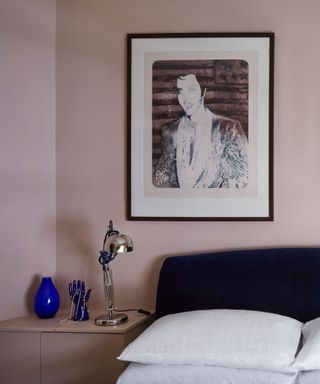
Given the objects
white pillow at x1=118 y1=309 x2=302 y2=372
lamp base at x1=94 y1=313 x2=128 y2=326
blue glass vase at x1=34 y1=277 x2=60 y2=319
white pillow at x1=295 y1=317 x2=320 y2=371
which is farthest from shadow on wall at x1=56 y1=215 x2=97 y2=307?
white pillow at x1=295 y1=317 x2=320 y2=371

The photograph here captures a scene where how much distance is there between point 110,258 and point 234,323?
2.43 ft

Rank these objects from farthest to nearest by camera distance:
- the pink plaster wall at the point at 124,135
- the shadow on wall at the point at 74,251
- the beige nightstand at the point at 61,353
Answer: the shadow on wall at the point at 74,251
the pink plaster wall at the point at 124,135
the beige nightstand at the point at 61,353

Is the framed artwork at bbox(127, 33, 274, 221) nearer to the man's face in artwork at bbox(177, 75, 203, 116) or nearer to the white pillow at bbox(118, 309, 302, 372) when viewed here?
the man's face in artwork at bbox(177, 75, 203, 116)

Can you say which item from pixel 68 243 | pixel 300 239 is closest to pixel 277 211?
pixel 300 239

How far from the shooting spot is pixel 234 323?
7.72 ft

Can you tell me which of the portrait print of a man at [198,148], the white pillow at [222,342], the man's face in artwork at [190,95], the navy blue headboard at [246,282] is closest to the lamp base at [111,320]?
the navy blue headboard at [246,282]

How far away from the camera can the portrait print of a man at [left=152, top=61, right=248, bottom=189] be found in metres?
2.98

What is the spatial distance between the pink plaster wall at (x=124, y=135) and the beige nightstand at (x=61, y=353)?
0.48 m

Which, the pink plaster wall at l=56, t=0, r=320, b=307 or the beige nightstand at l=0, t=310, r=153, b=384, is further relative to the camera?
the pink plaster wall at l=56, t=0, r=320, b=307

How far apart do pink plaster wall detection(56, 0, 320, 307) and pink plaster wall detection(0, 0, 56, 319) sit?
72mm

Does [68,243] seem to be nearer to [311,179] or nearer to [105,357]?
[105,357]

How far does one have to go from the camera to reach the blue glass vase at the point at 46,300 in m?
2.80

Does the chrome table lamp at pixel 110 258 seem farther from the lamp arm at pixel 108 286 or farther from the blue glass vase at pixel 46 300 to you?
the blue glass vase at pixel 46 300

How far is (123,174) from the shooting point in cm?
307
